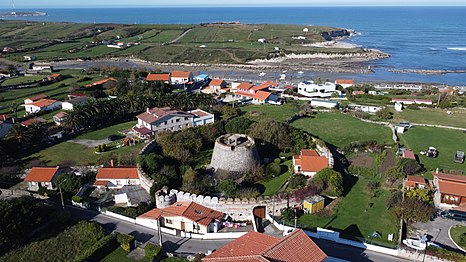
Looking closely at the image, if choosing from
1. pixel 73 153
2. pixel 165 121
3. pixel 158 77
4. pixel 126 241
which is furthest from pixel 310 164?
pixel 158 77

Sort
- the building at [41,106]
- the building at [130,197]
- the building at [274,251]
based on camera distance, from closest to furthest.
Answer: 1. the building at [274,251]
2. the building at [130,197]
3. the building at [41,106]

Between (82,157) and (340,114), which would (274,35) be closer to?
(340,114)

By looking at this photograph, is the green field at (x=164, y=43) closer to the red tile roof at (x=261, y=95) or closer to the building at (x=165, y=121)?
the red tile roof at (x=261, y=95)

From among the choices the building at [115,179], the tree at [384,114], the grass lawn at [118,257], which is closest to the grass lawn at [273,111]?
the tree at [384,114]

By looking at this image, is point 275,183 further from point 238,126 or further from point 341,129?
point 341,129

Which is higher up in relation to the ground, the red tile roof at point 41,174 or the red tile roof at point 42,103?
the red tile roof at point 42,103

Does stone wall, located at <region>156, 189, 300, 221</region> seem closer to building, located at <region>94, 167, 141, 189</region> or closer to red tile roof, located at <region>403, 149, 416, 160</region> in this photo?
building, located at <region>94, 167, 141, 189</region>
